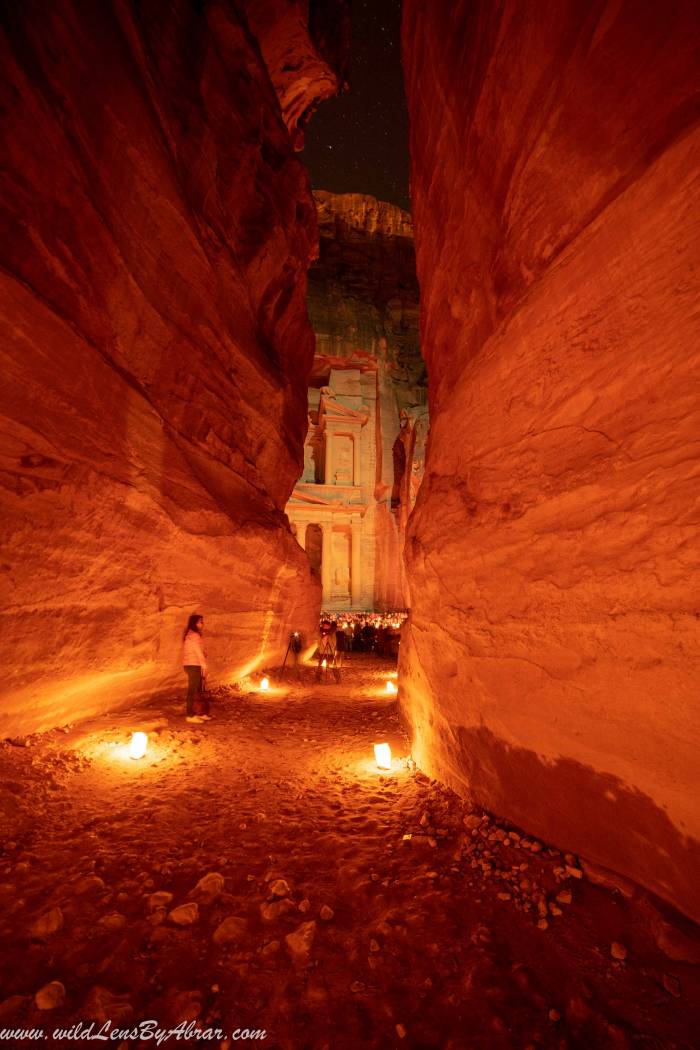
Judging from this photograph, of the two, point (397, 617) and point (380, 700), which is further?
point (397, 617)

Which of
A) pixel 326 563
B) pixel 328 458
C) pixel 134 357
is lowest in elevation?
pixel 326 563

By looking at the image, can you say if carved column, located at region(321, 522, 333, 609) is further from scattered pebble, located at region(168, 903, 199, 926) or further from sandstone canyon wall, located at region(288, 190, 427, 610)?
scattered pebble, located at region(168, 903, 199, 926)

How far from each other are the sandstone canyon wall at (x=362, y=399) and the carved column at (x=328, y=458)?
0.08m

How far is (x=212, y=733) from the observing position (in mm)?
5957

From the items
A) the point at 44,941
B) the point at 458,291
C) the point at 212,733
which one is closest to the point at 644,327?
the point at 458,291

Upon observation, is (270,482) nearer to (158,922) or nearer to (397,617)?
(158,922)

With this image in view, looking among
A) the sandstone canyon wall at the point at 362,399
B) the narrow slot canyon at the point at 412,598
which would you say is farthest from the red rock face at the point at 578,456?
the sandstone canyon wall at the point at 362,399

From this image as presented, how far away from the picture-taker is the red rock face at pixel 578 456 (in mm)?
2352

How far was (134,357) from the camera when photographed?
656 centimetres

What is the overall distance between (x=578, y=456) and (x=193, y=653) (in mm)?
5872

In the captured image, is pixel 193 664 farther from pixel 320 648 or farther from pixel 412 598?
pixel 320 648

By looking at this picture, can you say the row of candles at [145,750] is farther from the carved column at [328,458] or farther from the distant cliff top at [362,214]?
the distant cliff top at [362,214]

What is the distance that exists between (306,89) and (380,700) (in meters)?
20.9

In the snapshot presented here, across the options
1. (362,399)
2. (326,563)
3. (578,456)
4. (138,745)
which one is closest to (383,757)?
(138,745)
